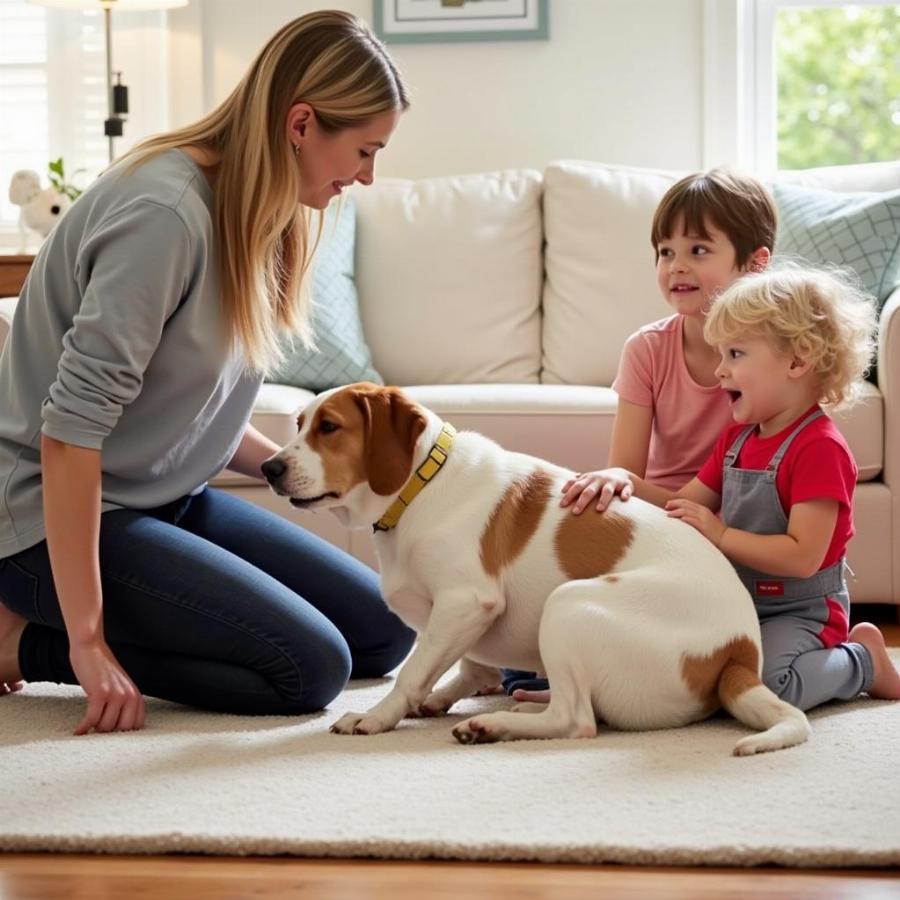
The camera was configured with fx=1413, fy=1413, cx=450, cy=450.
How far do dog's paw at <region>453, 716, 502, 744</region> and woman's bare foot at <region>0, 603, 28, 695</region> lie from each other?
0.78m

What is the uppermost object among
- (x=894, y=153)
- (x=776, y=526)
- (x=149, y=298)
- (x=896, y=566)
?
(x=894, y=153)

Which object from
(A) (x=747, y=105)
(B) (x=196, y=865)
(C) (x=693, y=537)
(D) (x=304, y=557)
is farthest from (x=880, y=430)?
(B) (x=196, y=865)

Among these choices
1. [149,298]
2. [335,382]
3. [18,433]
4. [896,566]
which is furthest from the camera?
[335,382]

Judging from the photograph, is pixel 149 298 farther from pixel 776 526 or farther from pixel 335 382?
pixel 335 382

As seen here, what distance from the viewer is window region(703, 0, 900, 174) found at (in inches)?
169

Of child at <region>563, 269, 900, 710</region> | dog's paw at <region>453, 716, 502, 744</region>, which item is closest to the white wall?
child at <region>563, 269, 900, 710</region>

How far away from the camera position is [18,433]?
2143mm

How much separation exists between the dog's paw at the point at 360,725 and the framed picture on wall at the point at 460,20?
110 inches

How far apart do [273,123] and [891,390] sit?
1.57 meters

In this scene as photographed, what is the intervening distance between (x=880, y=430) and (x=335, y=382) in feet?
4.33

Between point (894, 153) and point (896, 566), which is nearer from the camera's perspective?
point (896, 566)

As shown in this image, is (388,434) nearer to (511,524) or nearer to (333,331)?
(511,524)

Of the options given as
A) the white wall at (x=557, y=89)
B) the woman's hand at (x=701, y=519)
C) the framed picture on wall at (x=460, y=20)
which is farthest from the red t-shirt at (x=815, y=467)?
the framed picture on wall at (x=460, y=20)

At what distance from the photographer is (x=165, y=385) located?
2146 mm
